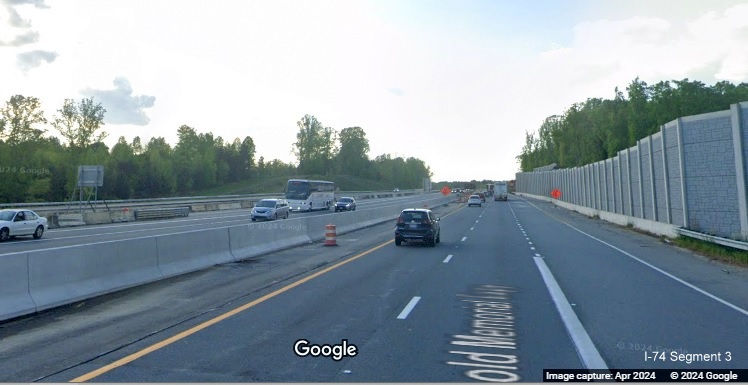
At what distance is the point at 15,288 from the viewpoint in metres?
10.9

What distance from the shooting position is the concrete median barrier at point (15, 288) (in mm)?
10539

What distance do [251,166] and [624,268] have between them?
14746cm

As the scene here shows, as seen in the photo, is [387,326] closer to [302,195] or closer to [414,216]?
[414,216]

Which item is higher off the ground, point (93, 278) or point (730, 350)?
point (93, 278)

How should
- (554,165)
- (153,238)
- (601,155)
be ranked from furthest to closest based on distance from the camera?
(554,165)
(601,155)
(153,238)

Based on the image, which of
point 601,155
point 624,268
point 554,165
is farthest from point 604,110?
point 624,268

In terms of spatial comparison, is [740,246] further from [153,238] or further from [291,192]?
[291,192]

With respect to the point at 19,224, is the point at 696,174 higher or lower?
higher

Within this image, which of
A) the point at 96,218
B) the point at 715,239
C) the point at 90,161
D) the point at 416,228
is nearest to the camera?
the point at 715,239

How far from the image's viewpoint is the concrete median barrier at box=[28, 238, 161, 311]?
11555mm

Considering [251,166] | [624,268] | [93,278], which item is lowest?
[624,268]

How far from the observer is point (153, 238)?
15.7 m

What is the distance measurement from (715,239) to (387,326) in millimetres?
18334

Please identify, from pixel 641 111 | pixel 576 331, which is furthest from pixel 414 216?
pixel 641 111
